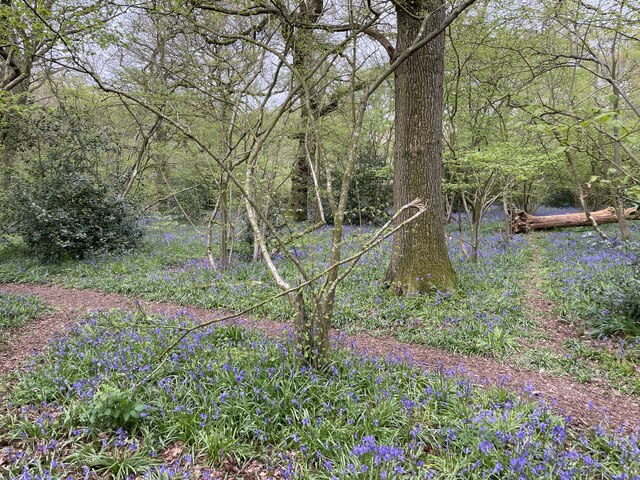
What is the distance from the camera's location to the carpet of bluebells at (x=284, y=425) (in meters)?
2.29

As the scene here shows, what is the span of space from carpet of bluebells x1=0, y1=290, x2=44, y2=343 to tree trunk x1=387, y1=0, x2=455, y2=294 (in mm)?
5641

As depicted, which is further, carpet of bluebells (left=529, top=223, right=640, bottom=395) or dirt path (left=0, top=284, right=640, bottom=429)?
carpet of bluebells (left=529, top=223, right=640, bottom=395)

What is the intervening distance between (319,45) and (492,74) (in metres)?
4.92

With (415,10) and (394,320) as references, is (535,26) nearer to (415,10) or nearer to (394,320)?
(415,10)

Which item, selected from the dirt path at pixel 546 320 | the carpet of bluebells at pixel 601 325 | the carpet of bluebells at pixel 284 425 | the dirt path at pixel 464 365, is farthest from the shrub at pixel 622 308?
the carpet of bluebells at pixel 284 425

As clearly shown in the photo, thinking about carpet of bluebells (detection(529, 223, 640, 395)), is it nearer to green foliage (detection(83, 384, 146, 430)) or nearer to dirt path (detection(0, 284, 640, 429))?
dirt path (detection(0, 284, 640, 429))

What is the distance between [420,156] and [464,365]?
3000 mm

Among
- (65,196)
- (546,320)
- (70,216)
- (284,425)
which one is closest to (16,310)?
(70,216)

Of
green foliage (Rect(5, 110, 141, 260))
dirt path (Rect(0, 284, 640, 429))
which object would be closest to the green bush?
green foliage (Rect(5, 110, 141, 260))

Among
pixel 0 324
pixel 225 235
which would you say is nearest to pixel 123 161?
pixel 225 235

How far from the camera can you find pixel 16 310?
5.48m

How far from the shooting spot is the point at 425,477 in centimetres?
218

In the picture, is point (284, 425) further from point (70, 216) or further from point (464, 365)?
point (70, 216)

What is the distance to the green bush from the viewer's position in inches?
349
